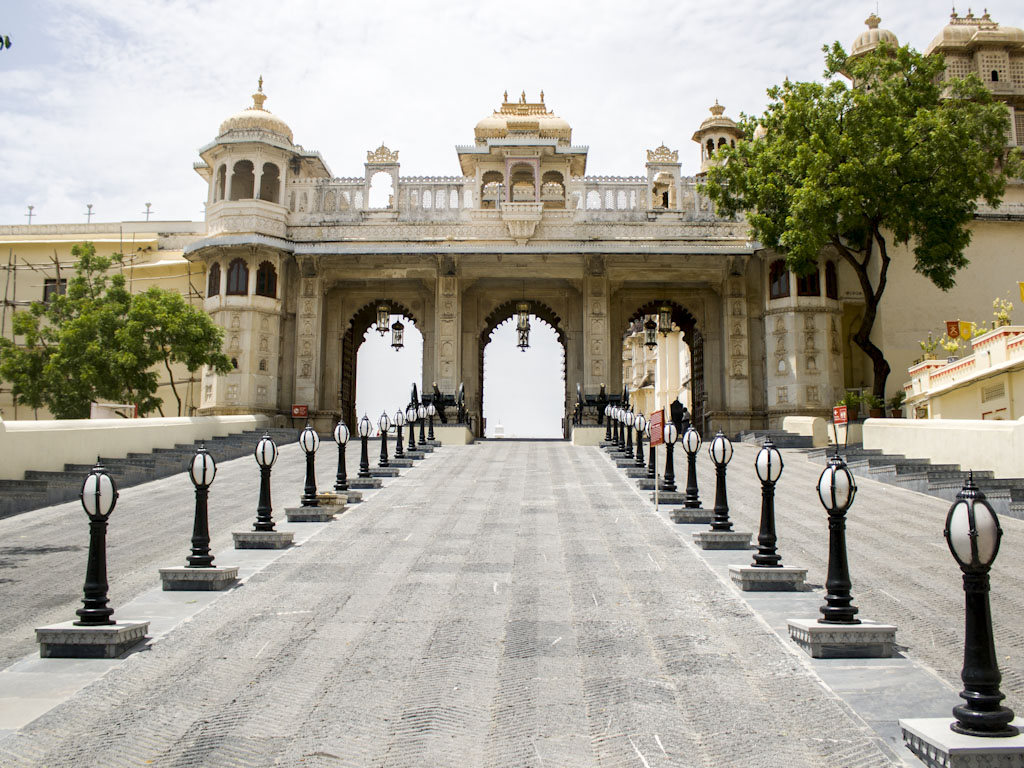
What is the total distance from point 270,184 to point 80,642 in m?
25.9

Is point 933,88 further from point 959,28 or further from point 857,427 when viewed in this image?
point 959,28

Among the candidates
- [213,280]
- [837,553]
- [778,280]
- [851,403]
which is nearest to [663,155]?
[778,280]

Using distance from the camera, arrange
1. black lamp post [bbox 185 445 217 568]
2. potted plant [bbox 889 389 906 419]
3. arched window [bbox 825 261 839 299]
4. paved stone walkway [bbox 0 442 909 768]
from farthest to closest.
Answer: arched window [bbox 825 261 839 299] < potted plant [bbox 889 389 906 419] < black lamp post [bbox 185 445 217 568] < paved stone walkway [bbox 0 442 909 768]

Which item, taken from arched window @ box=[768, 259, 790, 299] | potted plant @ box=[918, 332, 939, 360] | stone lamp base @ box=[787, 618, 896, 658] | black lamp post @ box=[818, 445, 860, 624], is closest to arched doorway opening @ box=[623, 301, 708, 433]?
arched window @ box=[768, 259, 790, 299]

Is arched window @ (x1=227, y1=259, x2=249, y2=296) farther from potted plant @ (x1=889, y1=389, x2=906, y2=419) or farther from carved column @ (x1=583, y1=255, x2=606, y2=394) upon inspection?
potted plant @ (x1=889, y1=389, x2=906, y2=419)

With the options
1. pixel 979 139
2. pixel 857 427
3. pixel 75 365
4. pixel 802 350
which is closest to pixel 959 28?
pixel 979 139

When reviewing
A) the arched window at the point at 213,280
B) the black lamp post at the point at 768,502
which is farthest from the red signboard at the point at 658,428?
the arched window at the point at 213,280

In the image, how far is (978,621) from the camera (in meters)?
4.55

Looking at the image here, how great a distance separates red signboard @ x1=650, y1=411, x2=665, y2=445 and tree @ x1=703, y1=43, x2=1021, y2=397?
12.2m

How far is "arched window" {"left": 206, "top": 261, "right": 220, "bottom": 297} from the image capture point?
28547 millimetres

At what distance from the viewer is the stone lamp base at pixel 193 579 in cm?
817

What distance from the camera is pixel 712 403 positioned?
29.6 m

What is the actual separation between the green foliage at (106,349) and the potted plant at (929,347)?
1994 centimetres

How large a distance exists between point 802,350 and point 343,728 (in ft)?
82.3
